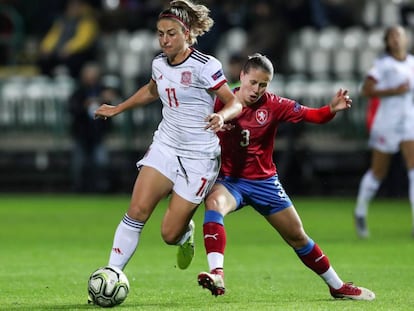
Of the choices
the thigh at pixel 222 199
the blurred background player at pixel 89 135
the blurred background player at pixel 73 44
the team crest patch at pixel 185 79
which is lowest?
the blurred background player at pixel 89 135

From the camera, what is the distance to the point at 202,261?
41.6 feet

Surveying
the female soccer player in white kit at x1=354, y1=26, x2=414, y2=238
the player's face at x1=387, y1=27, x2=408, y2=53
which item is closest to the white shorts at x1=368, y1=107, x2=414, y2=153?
the female soccer player in white kit at x1=354, y1=26, x2=414, y2=238

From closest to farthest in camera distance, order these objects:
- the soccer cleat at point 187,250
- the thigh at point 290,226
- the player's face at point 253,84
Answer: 1. the player's face at point 253,84
2. the thigh at point 290,226
3. the soccer cleat at point 187,250

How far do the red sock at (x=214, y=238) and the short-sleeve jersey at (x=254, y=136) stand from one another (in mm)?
600

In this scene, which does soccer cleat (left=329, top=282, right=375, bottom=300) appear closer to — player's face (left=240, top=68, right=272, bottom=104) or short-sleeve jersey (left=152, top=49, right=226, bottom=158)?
short-sleeve jersey (left=152, top=49, right=226, bottom=158)

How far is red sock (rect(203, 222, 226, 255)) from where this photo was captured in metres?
9.03

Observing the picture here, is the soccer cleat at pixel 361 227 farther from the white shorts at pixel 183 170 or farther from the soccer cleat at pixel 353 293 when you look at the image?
the white shorts at pixel 183 170

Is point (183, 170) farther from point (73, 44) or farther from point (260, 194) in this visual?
point (73, 44)

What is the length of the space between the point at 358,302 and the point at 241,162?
1405 mm

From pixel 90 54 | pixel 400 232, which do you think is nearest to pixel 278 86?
pixel 90 54

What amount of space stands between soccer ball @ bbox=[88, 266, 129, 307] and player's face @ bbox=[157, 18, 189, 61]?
5.56 feet

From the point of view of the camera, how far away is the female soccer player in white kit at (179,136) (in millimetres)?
9062

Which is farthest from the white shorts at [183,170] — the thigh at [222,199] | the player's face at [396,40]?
the player's face at [396,40]

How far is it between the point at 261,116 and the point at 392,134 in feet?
18.9
